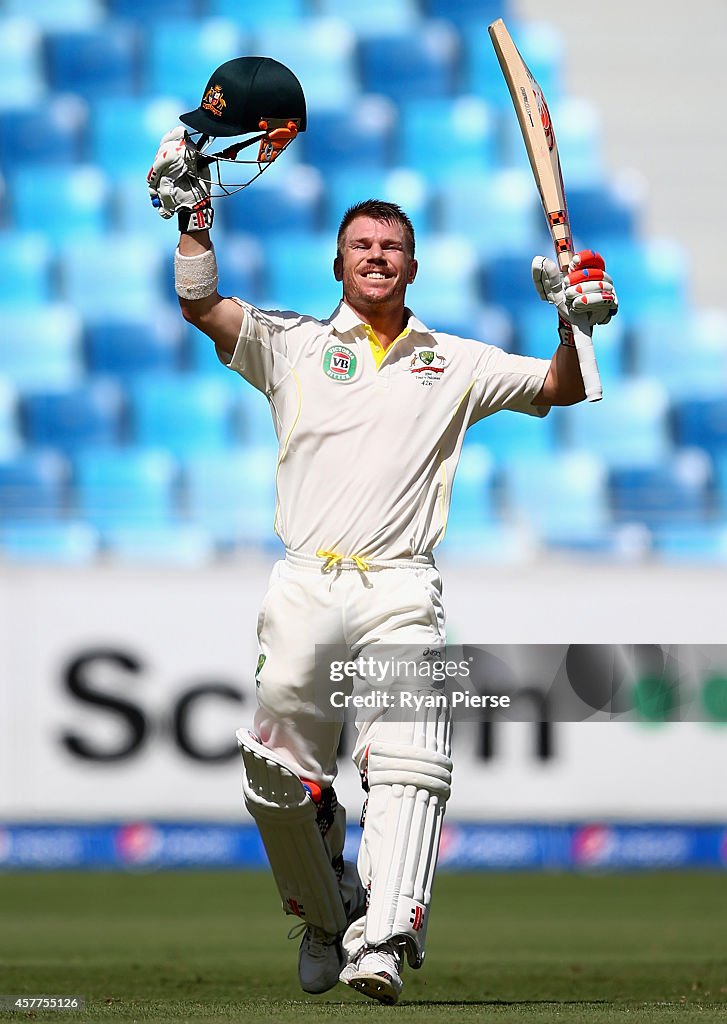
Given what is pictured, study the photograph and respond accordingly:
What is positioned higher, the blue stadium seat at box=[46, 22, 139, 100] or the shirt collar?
the blue stadium seat at box=[46, 22, 139, 100]

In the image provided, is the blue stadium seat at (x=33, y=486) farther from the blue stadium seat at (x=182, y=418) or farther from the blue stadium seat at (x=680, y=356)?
the blue stadium seat at (x=680, y=356)

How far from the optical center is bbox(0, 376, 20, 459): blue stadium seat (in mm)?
13328

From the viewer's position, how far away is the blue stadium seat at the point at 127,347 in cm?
1430

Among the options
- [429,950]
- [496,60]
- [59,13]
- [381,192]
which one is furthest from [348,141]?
[429,950]

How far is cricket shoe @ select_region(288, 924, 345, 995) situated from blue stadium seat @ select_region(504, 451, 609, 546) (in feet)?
24.4

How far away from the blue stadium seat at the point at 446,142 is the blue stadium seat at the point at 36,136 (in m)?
3.00

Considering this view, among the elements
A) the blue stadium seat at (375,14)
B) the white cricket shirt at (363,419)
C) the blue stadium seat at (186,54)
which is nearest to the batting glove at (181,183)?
the white cricket shirt at (363,419)

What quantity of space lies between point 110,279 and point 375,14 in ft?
14.2

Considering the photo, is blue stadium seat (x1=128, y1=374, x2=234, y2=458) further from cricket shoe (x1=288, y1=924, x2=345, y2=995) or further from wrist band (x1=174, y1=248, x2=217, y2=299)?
wrist band (x1=174, y1=248, x2=217, y2=299)

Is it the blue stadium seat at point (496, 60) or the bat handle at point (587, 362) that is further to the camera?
the blue stadium seat at point (496, 60)

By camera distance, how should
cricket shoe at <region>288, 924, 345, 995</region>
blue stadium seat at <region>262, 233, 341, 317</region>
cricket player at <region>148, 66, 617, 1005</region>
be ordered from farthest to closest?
blue stadium seat at <region>262, 233, 341, 317</region> → cricket shoe at <region>288, 924, 345, 995</region> → cricket player at <region>148, 66, 617, 1005</region>

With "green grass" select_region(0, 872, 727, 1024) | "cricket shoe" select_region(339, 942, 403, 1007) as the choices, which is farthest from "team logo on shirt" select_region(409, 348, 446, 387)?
"green grass" select_region(0, 872, 727, 1024)

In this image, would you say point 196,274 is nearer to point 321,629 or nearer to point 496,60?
point 321,629

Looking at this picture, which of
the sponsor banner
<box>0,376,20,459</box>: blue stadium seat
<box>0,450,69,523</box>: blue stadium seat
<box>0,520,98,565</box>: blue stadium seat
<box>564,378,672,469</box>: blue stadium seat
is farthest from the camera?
<box>564,378,672,469</box>: blue stadium seat
